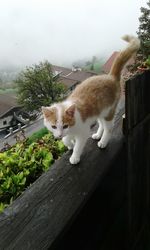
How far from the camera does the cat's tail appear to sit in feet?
3.93

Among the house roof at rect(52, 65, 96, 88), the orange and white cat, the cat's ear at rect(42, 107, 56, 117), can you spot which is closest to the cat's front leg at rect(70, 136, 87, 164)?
the orange and white cat

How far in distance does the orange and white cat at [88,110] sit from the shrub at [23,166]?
0.13 meters

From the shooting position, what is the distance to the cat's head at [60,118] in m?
1.00

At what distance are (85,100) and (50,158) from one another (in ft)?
0.82

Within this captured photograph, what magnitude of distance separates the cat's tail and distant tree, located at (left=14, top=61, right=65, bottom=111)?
277 inches

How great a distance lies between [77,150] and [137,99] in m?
0.24

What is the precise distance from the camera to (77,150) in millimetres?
1003

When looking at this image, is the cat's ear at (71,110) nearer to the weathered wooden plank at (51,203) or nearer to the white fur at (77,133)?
the white fur at (77,133)

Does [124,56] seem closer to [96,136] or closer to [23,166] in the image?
[96,136]

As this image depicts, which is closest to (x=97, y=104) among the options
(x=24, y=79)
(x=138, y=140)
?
(x=138, y=140)

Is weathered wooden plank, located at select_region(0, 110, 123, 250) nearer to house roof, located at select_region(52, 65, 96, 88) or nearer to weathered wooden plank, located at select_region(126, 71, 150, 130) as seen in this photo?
weathered wooden plank, located at select_region(126, 71, 150, 130)

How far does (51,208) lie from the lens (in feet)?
2.57

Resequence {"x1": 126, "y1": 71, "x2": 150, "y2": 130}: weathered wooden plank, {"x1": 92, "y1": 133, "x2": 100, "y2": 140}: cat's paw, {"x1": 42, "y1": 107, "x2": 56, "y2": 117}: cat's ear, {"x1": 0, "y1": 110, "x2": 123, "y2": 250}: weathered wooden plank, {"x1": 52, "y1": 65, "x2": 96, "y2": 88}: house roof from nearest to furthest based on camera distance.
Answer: {"x1": 0, "y1": 110, "x2": 123, "y2": 250}: weathered wooden plank
{"x1": 126, "y1": 71, "x2": 150, "y2": 130}: weathered wooden plank
{"x1": 42, "y1": 107, "x2": 56, "y2": 117}: cat's ear
{"x1": 92, "y1": 133, "x2": 100, "y2": 140}: cat's paw
{"x1": 52, "y1": 65, "x2": 96, "y2": 88}: house roof

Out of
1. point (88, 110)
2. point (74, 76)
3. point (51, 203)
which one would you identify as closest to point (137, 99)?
point (88, 110)
